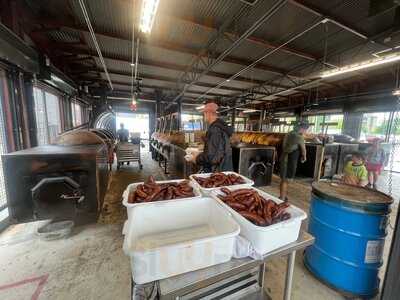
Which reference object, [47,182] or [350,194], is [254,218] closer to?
[350,194]

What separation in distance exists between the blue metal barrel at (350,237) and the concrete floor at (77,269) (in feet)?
0.68

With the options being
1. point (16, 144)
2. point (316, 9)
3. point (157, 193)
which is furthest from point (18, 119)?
point (316, 9)

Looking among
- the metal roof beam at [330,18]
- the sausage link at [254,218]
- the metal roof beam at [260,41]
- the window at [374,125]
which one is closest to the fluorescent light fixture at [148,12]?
the metal roof beam at [260,41]

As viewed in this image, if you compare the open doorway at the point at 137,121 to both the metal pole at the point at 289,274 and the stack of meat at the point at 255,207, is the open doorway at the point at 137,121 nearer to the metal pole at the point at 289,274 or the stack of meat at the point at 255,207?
the stack of meat at the point at 255,207

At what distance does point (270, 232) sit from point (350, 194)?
1.35m

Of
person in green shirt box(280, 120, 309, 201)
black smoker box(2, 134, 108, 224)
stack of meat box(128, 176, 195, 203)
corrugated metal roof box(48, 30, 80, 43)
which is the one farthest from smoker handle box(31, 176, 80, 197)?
corrugated metal roof box(48, 30, 80, 43)

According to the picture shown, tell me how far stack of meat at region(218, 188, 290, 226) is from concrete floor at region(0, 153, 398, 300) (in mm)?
1258

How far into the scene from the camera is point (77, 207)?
2309 mm

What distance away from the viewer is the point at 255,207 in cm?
101

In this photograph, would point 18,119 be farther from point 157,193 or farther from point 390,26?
point 390,26

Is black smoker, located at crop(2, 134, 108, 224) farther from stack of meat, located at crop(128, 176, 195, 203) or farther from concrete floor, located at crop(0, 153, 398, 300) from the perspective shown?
stack of meat, located at crop(128, 176, 195, 203)

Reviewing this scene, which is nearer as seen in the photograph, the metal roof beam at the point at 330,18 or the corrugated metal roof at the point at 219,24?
the metal roof beam at the point at 330,18

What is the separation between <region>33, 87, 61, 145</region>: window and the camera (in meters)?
3.65

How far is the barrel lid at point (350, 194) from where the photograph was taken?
144 centimetres
